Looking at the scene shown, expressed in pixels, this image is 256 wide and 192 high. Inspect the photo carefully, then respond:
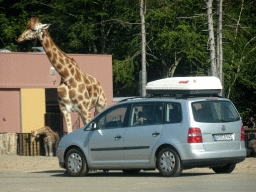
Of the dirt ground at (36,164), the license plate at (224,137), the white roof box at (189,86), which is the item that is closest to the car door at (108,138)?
the white roof box at (189,86)

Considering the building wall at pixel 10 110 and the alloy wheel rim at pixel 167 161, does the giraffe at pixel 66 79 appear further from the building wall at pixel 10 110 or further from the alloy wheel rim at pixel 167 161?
the building wall at pixel 10 110

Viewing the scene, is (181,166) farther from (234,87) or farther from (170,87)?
(234,87)

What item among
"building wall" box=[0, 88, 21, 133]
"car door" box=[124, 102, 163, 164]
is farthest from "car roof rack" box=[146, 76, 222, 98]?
"building wall" box=[0, 88, 21, 133]

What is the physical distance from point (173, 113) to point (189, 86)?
781 mm

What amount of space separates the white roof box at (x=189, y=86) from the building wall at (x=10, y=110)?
1422 cm

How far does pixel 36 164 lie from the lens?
1995 centimetres

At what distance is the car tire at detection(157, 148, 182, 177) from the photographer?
42.1 feet

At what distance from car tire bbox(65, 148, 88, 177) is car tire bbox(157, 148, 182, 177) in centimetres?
195

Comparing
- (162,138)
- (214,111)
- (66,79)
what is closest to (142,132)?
(162,138)

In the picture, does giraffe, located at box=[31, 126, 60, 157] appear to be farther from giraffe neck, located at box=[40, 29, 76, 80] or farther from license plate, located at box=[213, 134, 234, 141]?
license plate, located at box=[213, 134, 234, 141]

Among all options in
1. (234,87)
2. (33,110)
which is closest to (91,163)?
(33,110)

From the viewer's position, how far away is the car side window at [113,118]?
14.0 metres

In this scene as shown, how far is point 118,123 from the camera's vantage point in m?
14.0

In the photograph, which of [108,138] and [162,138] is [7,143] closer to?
[108,138]
